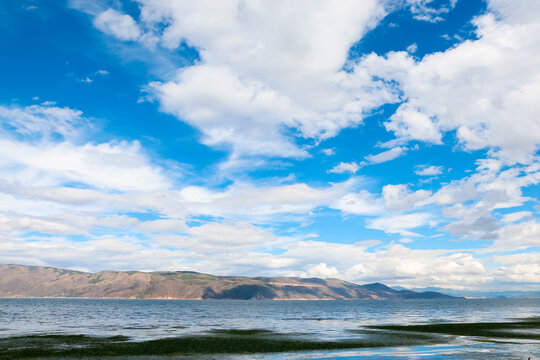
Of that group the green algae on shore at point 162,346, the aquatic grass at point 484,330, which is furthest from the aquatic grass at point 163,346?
the aquatic grass at point 484,330

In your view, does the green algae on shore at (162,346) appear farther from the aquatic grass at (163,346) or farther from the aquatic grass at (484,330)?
the aquatic grass at (484,330)

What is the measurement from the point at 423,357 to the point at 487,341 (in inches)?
949

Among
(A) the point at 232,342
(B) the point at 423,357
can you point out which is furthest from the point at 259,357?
(B) the point at 423,357

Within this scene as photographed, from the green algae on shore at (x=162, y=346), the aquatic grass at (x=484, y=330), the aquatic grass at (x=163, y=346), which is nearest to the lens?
the green algae on shore at (x=162, y=346)

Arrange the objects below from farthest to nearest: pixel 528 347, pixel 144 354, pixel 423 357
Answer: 1. pixel 528 347
2. pixel 144 354
3. pixel 423 357

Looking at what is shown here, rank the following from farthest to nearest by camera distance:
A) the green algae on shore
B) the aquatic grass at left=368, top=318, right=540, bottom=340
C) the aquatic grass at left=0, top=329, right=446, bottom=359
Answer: the aquatic grass at left=368, top=318, right=540, bottom=340, the aquatic grass at left=0, top=329, right=446, bottom=359, the green algae on shore

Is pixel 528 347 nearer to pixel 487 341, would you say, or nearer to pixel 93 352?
pixel 487 341

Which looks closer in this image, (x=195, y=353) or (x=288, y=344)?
(x=195, y=353)

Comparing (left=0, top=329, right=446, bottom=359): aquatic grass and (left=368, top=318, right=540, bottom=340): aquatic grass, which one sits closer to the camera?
(left=0, top=329, right=446, bottom=359): aquatic grass

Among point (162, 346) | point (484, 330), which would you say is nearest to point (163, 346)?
point (162, 346)

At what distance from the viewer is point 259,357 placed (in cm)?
4603

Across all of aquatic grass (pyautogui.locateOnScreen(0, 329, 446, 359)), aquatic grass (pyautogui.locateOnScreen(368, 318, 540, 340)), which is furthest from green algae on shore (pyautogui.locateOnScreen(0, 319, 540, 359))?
aquatic grass (pyautogui.locateOnScreen(368, 318, 540, 340))

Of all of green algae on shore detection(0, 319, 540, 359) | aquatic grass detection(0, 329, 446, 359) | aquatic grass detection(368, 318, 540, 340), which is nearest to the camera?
green algae on shore detection(0, 319, 540, 359)

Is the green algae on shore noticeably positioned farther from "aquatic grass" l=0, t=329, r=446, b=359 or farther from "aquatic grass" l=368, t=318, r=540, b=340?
"aquatic grass" l=368, t=318, r=540, b=340
